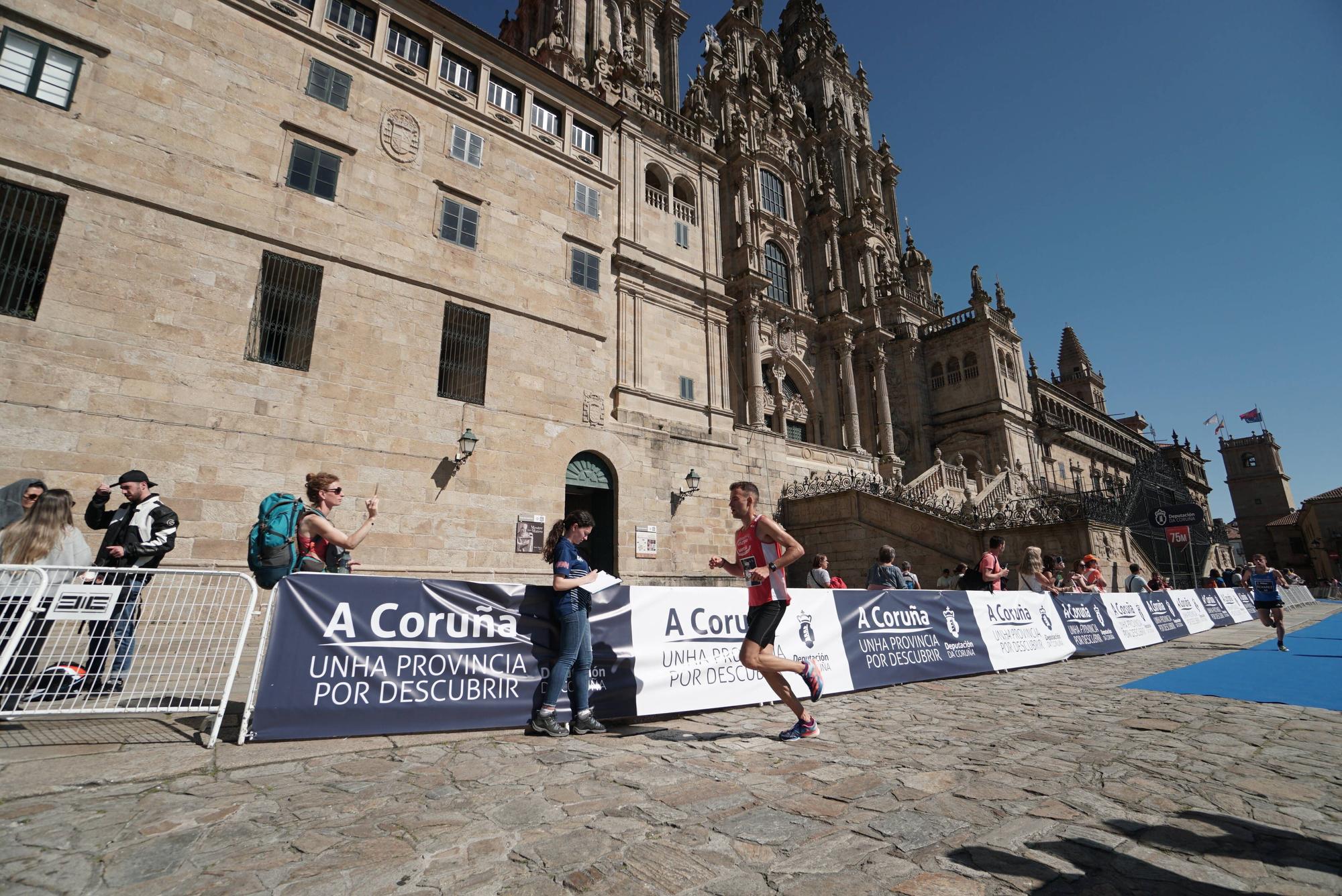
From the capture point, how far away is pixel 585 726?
5.44 metres

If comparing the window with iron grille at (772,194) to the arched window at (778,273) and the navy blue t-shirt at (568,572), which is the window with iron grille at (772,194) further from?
the navy blue t-shirt at (568,572)

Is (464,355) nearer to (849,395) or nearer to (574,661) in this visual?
(574,661)

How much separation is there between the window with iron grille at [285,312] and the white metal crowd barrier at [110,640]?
7710mm

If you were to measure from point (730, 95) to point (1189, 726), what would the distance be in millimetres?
31772

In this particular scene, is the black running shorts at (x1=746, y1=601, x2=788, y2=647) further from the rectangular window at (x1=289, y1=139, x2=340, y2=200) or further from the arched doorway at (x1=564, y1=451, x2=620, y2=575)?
the rectangular window at (x1=289, y1=139, x2=340, y2=200)

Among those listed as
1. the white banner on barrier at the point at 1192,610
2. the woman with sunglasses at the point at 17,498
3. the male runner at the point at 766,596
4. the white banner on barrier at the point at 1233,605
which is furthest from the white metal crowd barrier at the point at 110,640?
the white banner on barrier at the point at 1233,605

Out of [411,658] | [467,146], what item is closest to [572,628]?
[411,658]

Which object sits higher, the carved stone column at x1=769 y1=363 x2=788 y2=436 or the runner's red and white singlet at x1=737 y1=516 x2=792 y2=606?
the carved stone column at x1=769 y1=363 x2=788 y2=436

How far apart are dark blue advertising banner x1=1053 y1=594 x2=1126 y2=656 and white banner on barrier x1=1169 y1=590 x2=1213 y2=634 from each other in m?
5.05

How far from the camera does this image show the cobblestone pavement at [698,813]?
2.48 m

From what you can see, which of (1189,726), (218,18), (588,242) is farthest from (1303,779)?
(218,18)

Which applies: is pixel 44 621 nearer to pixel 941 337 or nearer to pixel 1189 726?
pixel 1189 726

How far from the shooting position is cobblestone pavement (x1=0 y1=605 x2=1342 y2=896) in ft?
8.14

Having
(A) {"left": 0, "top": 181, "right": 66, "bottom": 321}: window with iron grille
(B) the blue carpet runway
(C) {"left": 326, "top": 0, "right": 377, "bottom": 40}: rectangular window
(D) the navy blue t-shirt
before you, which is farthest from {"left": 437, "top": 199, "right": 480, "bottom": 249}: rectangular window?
(B) the blue carpet runway
